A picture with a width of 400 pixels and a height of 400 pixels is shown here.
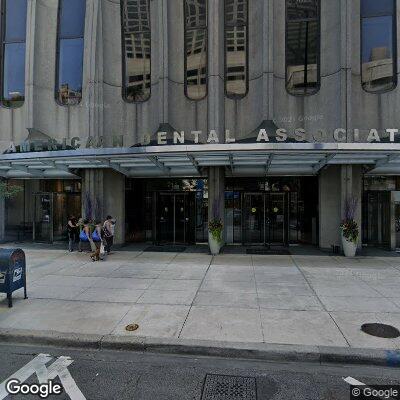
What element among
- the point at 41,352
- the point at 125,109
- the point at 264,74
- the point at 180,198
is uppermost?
the point at 264,74

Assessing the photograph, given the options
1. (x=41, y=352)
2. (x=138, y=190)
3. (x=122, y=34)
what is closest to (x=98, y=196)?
(x=138, y=190)

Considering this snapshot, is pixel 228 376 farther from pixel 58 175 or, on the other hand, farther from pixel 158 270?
pixel 58 175

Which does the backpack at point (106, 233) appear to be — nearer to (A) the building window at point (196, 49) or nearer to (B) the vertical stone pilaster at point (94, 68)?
(B) the vertical stone pilaster at point (94, 68)

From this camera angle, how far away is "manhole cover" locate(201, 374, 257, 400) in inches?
168

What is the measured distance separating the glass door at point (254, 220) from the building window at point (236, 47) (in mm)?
4917

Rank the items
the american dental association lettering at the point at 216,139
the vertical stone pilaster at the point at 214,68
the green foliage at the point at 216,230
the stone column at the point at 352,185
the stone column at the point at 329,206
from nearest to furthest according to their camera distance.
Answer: the american dental association lettering at the point at 216,139 → the green foliage at the point at 216,230 → the stone column at the point at 352,185 → the vertical stone pilaster at the point at 214,68 → the stone column at the point at 329,206

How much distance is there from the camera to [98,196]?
597 inches

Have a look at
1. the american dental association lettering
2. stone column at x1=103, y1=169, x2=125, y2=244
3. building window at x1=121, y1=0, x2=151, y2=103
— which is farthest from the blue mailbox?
building window at x1=121, y1=0, x2=151, y2=103

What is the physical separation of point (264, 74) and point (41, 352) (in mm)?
12795

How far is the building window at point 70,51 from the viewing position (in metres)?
16.2

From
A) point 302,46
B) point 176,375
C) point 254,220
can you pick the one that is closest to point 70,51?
point 302,46

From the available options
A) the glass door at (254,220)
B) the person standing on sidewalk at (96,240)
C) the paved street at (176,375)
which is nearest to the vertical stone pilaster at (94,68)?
the person standing on sidewalk at (96,240)

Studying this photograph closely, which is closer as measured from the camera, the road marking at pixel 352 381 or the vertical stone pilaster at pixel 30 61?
the road marking at pixel 352 381

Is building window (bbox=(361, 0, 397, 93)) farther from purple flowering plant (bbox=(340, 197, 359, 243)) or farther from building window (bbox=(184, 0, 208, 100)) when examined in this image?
building window (bbox=(184, 0, 208, 100))
